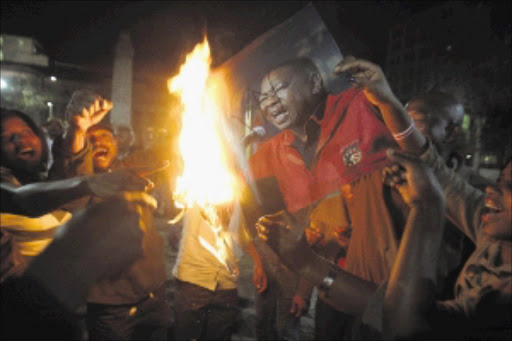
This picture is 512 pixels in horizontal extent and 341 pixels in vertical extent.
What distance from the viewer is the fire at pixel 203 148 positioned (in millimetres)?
2842

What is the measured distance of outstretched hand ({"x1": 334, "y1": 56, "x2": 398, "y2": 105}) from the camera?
2.07 metres

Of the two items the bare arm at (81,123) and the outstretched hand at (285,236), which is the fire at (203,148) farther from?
the bare arm at (81,123)

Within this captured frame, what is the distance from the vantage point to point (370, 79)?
209cm

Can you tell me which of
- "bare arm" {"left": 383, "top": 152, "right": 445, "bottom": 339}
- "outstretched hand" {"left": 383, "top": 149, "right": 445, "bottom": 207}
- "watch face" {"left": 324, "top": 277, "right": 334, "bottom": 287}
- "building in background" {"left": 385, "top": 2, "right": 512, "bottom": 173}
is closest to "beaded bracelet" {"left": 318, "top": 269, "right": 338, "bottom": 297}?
"watch face" {"left": 324, "top": 277, "right": 334, "bottom": 287}

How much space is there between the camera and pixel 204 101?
2.91 metres

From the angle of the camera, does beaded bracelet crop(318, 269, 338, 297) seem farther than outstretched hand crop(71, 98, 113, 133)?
No

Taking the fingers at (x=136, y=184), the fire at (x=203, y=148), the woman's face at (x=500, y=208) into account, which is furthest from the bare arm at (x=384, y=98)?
the fingers at (x=136, y=184)

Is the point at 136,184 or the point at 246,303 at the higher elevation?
the point at 136,184

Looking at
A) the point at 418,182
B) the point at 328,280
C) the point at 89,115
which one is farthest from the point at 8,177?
the point at 418,182

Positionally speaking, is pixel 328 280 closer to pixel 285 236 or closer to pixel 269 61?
pixel 285 236

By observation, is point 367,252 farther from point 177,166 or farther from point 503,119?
point 503,119

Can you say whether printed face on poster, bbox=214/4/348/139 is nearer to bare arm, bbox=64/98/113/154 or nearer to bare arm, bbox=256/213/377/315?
bare arm, bbox=256/213/377/315

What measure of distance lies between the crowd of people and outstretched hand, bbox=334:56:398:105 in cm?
1

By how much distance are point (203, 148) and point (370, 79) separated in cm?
170
